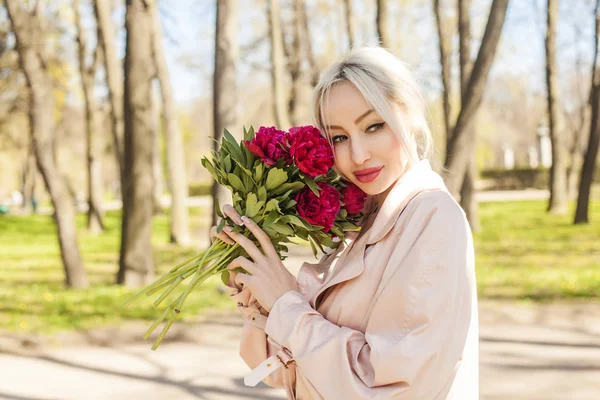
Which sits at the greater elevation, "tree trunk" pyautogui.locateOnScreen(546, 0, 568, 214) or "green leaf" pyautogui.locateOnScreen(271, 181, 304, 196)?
"green leaf" pyautogui.locateOnScreen(271, 181, 304, 196)

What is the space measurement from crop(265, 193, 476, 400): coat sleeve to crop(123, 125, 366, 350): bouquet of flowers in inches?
11.5

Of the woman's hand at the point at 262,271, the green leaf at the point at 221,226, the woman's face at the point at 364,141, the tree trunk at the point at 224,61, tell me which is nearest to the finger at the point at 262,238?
the woman's hand at the point at 262,271

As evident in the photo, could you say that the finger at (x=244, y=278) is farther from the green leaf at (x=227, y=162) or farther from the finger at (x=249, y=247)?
the green leaf at (x=227, y=162)

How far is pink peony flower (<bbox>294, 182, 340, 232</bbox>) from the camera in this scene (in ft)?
6.88

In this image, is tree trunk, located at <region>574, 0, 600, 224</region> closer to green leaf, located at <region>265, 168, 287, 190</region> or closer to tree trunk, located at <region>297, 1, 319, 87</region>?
tree trunk, located at <region>297, 1, 319, 87</region>

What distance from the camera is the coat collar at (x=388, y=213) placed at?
6.55 ft

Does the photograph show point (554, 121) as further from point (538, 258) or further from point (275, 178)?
point (275, 178)

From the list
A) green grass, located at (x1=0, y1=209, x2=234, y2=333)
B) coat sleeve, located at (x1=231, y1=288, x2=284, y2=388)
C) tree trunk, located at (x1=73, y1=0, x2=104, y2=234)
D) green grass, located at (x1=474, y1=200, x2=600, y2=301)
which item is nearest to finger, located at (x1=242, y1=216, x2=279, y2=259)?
coat sleeve, located at (x1=231, y1=288, x2=284, y2=388)

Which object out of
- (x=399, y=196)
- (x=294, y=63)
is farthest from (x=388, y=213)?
(x=294, y=63)

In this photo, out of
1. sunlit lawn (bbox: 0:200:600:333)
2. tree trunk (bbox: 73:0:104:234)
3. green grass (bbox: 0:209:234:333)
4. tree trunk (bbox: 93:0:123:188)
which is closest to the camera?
green grass (bbox: 0:209:234:333)

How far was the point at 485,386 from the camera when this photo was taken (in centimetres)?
534

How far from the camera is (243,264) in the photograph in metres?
2.11

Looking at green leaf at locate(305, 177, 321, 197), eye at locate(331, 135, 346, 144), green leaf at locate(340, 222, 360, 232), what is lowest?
green leaf at locate(340, 222, 360, 232)

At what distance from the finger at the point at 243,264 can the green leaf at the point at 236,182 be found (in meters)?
0.23
